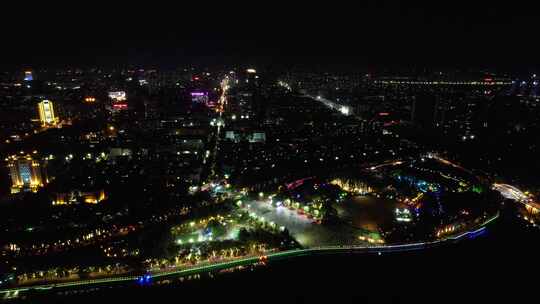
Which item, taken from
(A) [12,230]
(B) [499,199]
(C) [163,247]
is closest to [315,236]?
(C) [163,247]

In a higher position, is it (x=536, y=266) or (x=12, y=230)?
(x=12, y=230)

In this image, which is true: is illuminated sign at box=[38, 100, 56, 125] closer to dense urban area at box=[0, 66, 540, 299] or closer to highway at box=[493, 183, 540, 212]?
dense urban area at box=[0, 66, 540, 299]

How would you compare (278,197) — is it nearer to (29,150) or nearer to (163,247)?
(163,247)

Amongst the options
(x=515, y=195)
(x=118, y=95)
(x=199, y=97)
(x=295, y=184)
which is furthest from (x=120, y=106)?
(x=515, y=195)

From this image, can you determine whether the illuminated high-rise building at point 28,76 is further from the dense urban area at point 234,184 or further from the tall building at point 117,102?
the tall building at point 117,102

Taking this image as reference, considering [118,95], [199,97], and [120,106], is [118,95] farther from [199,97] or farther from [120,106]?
[199,97]

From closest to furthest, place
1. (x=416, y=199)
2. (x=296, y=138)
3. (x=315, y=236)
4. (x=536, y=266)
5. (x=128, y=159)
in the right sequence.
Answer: (x=536, y=266) < (x=315, y=236) < (x=416, y=199) < (x=128, y=159) < (x=296, y=138)
